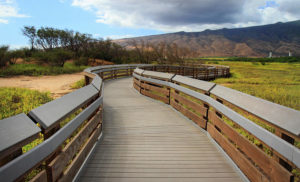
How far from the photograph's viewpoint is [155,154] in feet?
13.4

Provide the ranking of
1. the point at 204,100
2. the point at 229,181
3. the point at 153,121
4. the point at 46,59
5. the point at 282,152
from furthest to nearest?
the point at 46,59 → the point at 153,121 → the point at 204,100 → the point at 229,181 → the point at 282,152

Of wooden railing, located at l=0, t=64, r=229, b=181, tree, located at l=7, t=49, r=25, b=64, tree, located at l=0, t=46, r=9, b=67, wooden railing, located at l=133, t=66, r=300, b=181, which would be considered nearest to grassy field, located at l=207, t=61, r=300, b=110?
wooden railing, located at l=133, t=66, r=300, b=181

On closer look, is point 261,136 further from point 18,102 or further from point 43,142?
point 18,102

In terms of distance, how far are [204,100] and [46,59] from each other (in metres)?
27.3

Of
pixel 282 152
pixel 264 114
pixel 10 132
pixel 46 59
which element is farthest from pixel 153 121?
pixel 46 59

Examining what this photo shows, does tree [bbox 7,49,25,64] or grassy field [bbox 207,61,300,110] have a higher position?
tree [bbox 7,49,25,64]

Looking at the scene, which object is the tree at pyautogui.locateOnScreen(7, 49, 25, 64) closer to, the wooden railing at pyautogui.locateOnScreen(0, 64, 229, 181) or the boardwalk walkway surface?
the boardwalk walkway surface

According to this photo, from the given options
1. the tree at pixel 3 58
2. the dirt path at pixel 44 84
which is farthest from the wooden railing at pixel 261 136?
the tree at pixel 3 58

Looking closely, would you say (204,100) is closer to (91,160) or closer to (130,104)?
(91,160)

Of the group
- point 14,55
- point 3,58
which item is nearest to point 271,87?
point 3,58

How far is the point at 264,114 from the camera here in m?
2.90

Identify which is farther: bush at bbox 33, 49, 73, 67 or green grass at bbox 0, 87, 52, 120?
bush at bbox 33, 49, 73, 67

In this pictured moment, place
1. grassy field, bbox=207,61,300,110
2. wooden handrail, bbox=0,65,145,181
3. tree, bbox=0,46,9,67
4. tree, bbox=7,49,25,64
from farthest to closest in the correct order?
1. tree, bbox=7,49,25,64
2. tree, bbox=0,46,9,67
3. grassy field, bbox=207,61,300,110
4. wooden handrail, bbox=0,65,145,181

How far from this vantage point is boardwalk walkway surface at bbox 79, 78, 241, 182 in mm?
3375
